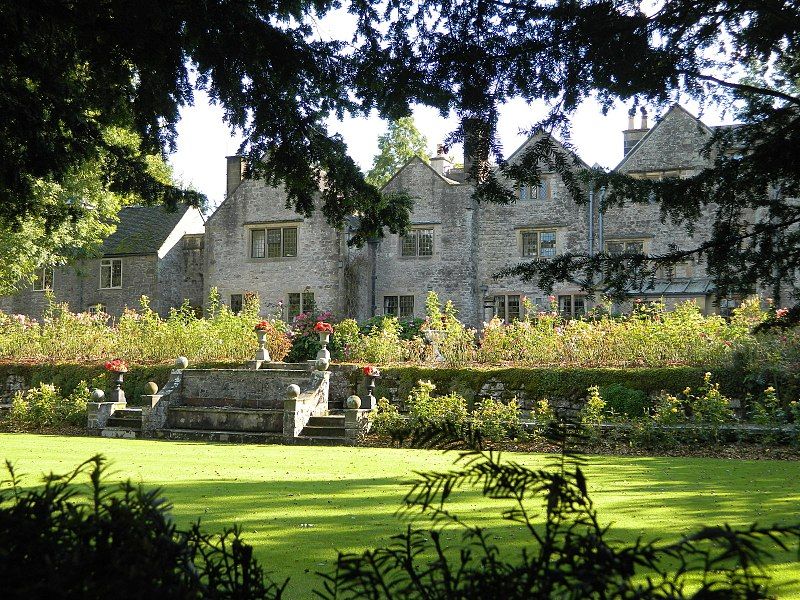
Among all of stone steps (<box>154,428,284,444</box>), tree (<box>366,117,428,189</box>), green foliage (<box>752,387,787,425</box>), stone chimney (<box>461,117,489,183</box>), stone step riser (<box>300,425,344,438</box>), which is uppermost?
tree (<box>366,117,428,189</box>)

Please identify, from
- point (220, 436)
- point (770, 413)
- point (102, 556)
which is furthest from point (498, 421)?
point (102, 556)

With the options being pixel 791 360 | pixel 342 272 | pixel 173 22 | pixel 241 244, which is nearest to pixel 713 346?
pixel 791 360

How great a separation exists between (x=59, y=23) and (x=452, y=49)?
253 cm

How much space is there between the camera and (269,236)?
33.4 metres

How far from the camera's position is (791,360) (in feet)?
52.3

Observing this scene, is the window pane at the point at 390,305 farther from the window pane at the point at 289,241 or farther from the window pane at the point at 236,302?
the window pane at the point at 236,302

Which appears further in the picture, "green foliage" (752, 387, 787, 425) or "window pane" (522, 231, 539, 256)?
"window pane" (522, 231, 539, 256)

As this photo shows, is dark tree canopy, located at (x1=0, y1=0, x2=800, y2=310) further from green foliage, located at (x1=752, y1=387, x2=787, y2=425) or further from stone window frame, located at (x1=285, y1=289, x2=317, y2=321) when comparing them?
stone window frame, located at (x1=285, y1=289, x2=317, y2=321)

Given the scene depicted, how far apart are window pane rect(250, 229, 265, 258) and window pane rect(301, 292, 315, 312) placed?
2.43 meters

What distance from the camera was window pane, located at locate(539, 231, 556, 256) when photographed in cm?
3078

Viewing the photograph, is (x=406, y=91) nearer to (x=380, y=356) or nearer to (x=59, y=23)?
(x=59, y=23)

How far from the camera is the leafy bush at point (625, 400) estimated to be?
16578 mm

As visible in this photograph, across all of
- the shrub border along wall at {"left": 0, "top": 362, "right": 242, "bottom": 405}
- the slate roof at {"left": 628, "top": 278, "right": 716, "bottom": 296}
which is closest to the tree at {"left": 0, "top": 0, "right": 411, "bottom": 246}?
the shrub border along wall at {"left": 0, "top": 362, "right": 242, "bottom": 405}

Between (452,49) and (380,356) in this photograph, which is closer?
(452,49)
